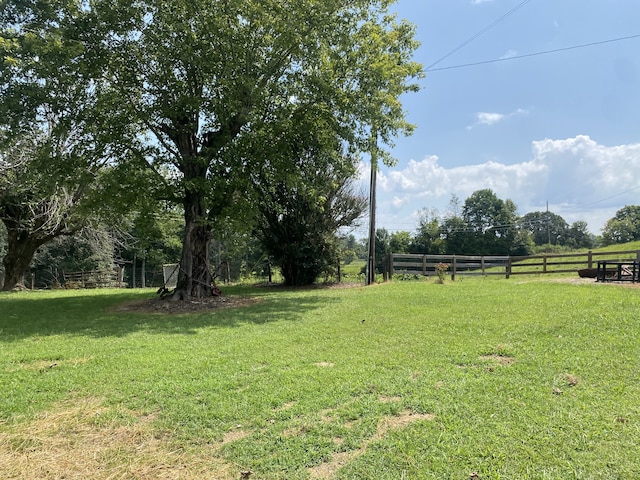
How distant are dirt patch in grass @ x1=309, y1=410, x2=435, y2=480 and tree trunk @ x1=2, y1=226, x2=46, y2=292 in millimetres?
18124

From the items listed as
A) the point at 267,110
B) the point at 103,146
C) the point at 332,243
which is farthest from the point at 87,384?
the point at 332,243

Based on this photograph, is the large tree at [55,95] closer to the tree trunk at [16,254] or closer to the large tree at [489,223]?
the tree trunk at [16,254]

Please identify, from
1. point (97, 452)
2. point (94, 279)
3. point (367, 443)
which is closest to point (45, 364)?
point (97, 452)

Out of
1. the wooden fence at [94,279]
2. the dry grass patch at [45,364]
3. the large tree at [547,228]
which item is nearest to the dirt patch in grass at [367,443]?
the dry grass patch at [45,364]

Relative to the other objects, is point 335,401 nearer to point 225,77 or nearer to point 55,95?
point 225,77

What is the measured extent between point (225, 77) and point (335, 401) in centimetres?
→ 900

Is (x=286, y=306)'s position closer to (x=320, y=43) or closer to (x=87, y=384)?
(x=87, y=384)

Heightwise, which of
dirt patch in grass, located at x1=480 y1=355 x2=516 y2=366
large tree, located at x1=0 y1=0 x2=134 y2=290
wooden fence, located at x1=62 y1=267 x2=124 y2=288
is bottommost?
wooden fence, located at x1=62 y1=267 x2=124 y2=288

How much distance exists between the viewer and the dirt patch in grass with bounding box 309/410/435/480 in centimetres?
250

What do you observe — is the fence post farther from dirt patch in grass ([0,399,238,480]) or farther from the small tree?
the small tree

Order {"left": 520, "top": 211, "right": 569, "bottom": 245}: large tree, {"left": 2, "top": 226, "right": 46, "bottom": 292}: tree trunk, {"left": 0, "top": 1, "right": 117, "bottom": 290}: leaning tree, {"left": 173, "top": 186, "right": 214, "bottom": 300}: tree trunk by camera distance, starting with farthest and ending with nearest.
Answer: {"left": 520, "top": 211, "right": 569, "bottom": 245}: large tree → {"left": 2, "top": 226, "right": 46, "bottom": 292}: tree trunk → {"left": 173, "top": 186, "right": 214, "bottom": 300}: tree trunk → {"left": 0, "top": 1, "right": 117, "bottom": 290}: leaning tree

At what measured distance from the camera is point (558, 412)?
3141 mm

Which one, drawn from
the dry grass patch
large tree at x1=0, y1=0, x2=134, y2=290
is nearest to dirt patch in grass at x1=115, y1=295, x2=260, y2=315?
large tree at x1=0, y1=0, x2=134, y2=290

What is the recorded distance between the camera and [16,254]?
54.8 ft
